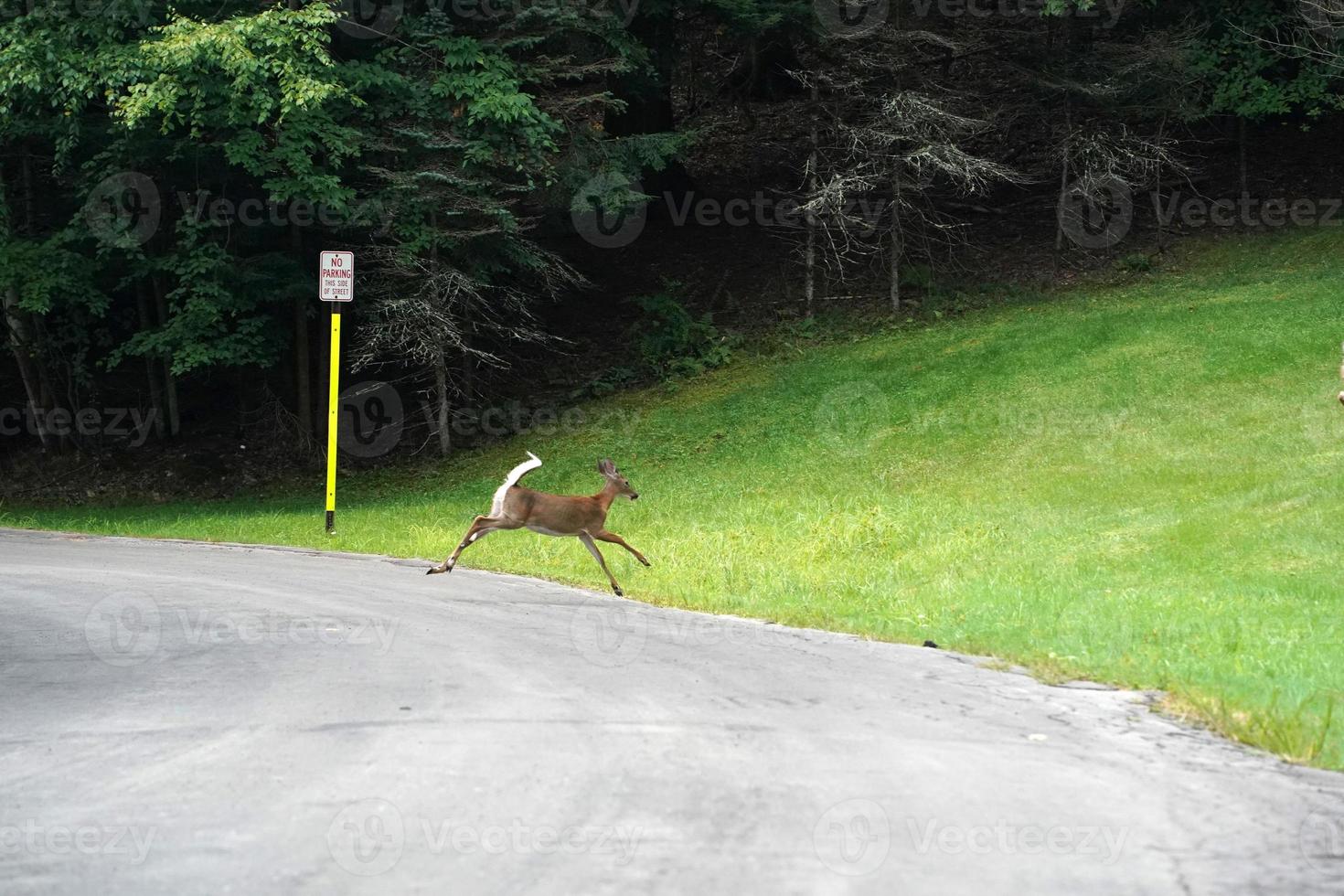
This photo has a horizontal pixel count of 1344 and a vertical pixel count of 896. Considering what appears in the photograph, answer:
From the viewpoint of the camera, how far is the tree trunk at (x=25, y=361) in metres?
30.1

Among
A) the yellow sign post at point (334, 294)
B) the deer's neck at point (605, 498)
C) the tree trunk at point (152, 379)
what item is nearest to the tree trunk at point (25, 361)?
the tree trunk at point (152, 379)

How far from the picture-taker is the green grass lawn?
11.7m

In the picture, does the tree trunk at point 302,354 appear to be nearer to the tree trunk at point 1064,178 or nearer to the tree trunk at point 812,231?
the tree trunk at point 812,231

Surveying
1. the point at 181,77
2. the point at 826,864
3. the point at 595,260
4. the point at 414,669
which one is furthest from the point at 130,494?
the point at 826,864

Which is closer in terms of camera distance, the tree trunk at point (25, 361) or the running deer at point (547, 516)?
the running deer at point (547, 516)

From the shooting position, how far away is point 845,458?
24.7 m

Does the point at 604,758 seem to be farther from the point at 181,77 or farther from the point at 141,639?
the point at 181,77

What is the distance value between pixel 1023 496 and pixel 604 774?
14.5 meters

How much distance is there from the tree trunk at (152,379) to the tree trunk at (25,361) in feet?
7.79

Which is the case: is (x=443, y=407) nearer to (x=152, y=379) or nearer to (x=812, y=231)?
(x=152, y=379)

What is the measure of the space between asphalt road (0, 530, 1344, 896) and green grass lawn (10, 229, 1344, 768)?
1.25 metres

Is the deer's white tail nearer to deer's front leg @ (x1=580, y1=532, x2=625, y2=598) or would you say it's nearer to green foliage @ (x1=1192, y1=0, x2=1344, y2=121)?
deer's front leg @ (x1=580, y1=532, x2=625, y2=598)

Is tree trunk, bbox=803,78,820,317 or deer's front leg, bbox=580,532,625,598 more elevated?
tree trunk, bbox=803,78,820,317

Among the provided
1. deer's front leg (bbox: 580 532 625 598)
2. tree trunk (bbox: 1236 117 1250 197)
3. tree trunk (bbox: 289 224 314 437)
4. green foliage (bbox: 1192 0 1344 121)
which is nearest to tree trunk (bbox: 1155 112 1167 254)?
green foliage (bbox: 1192 0 1344 121)
